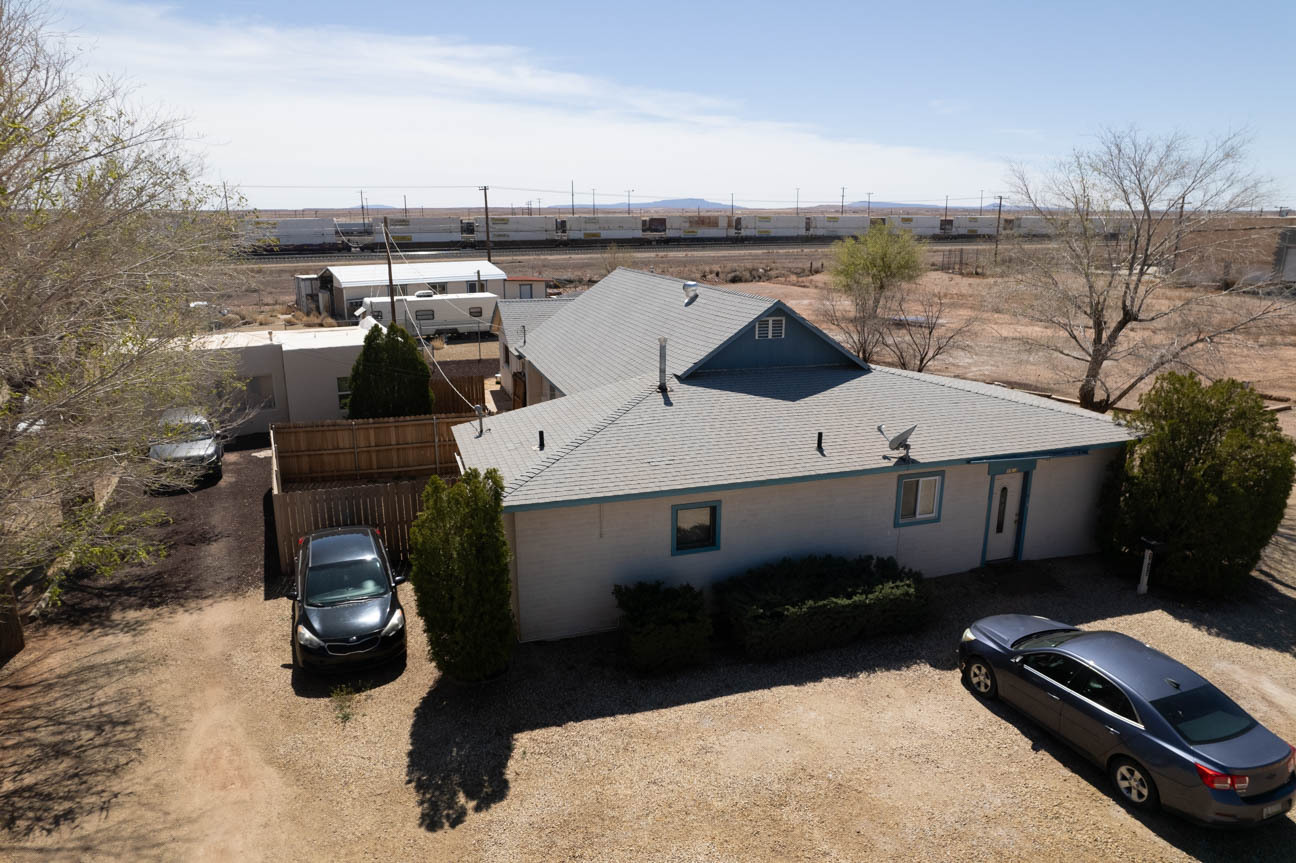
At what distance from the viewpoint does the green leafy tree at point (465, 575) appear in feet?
37.0

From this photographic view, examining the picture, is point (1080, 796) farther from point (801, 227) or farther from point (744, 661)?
point (801, 227)

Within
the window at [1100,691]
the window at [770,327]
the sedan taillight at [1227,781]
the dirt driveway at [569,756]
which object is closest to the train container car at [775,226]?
the window at [770,327]

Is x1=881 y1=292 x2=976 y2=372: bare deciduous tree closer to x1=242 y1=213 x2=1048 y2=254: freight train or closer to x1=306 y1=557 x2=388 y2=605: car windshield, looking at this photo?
x1=242 y1=213 x2=1048 y2=254: freight train

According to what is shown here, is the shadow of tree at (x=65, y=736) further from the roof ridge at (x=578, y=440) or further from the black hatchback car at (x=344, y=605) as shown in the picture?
the roof ridge at (x=578, y=440)

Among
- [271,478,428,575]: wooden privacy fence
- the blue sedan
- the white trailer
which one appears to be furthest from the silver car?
the white trailer

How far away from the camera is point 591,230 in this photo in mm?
102500

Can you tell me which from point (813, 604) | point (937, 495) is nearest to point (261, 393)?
point (813, 604)

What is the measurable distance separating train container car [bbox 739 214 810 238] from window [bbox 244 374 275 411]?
9825cm

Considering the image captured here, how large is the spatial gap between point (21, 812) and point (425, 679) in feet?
16.8

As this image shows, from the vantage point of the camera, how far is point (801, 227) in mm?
121000

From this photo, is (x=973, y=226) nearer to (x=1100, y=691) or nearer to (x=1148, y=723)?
(x=1100, y=691)

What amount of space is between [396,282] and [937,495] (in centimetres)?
3660

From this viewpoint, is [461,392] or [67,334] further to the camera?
[461,392]

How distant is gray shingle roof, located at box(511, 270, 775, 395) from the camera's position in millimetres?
18734
